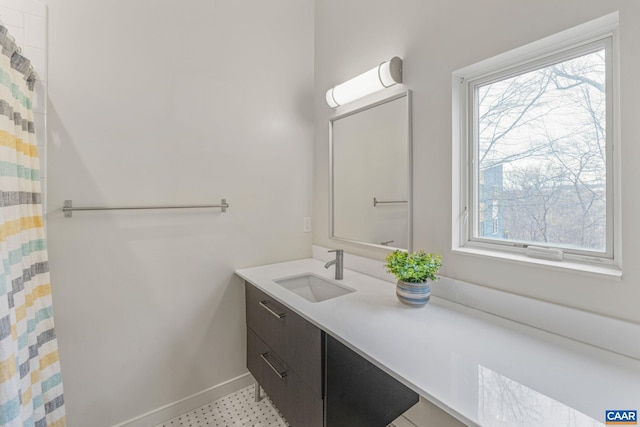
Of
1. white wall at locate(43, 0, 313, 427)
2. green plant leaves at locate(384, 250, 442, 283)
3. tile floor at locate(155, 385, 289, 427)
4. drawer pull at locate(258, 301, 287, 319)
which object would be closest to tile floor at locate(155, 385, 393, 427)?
tile floor at locate(155, 385, 289, 427)

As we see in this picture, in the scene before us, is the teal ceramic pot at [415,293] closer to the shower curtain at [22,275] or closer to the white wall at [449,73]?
the white wall at [449,73]

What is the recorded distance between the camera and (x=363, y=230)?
1.80m

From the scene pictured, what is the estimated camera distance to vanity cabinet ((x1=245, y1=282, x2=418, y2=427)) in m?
1.11

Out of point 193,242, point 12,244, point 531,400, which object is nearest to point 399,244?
point 531,400

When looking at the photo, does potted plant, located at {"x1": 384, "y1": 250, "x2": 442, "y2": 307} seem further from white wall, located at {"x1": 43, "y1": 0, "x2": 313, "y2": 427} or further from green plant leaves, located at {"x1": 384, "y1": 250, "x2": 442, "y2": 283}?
white wall, located at {"x1": 43, "y1": 0, "x2": 313, "y2": 427}

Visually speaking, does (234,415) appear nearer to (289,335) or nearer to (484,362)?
(289,335)

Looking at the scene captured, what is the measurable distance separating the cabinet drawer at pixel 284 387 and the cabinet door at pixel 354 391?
69mm

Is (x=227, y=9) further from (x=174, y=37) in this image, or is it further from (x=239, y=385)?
(x=239, y=385)

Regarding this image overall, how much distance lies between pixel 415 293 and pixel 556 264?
0.51m

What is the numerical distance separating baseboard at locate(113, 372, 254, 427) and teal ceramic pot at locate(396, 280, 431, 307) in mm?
1301

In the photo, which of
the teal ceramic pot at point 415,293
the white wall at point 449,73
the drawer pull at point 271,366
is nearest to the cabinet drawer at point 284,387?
the drawer pull at point 271,366

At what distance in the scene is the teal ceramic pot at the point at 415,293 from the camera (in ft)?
4.01

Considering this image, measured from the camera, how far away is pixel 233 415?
5.47 feet

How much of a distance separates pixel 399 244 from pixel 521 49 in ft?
3.22
